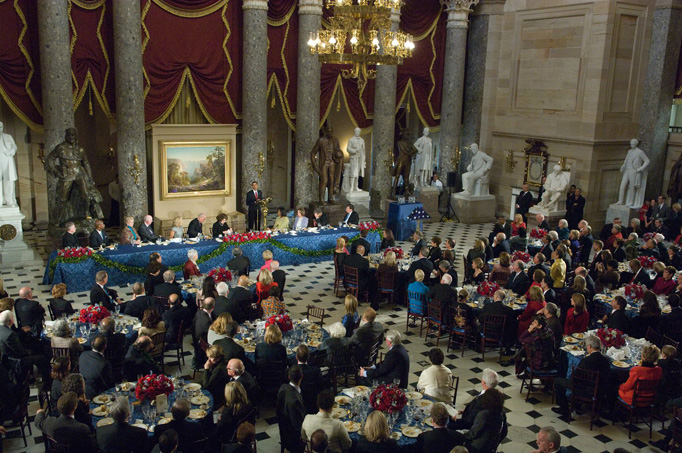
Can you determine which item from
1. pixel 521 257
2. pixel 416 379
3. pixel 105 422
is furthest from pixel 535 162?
pixel 105 422

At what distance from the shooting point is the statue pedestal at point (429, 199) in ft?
65.3

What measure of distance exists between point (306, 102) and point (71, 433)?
12.8 metres

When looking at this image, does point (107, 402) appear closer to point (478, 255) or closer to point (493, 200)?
point (478, 255)

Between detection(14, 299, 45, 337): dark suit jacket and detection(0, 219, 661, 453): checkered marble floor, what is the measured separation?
901mm

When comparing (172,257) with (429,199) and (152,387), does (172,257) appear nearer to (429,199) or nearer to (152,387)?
(152,387)

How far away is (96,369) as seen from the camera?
22.9 ft

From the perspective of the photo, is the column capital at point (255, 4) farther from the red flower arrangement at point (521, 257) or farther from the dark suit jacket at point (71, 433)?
the dark suit jacket at point (71, 433)

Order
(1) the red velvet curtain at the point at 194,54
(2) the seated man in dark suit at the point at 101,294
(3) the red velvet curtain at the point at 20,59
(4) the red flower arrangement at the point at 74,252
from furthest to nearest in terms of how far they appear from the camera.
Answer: (1) the red velvet curtain at the point at 194,54 → (3) the red velvet curtain at the point at 20,59 → (4) the red flower arrangement at the point at 74,252 → (2) the seated man in dark suit at the point at 101,294

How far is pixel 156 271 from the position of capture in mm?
10164

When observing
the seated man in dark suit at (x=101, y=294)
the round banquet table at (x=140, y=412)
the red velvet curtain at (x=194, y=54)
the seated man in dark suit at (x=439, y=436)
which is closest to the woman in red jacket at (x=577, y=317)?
the seated man in dark suit at (x=439, y=436)

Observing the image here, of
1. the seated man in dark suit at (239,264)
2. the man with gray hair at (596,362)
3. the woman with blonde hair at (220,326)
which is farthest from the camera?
the seated man in dark suit at (239,264)

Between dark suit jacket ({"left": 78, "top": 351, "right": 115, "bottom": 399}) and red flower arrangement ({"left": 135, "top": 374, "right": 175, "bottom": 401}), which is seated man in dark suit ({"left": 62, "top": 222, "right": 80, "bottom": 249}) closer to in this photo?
dark suit jacket ({"left": 78, "top": 351, "right": 115, "bottom": 399})

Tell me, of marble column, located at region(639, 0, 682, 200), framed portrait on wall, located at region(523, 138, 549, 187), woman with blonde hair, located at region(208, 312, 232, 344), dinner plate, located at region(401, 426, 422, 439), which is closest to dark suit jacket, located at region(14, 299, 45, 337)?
woman with blonde hair, located at region(208, 312, 232, 344)

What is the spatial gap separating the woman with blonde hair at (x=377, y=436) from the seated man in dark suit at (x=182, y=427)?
5.21 ft
